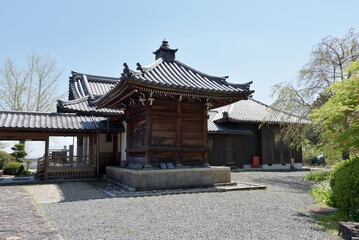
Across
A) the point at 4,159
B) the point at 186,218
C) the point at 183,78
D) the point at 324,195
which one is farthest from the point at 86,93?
the point at 324,195

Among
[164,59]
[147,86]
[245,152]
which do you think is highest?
[164,59]

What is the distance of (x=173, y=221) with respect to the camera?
5266mm

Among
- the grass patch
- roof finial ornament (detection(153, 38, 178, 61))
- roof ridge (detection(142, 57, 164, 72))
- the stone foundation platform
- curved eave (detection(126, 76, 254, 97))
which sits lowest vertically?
the grass patch

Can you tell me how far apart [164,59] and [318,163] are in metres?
20.4

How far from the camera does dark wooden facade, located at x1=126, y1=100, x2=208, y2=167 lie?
395 inches

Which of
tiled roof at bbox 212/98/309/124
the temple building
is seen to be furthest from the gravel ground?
tiled roof at bbox 212/98/309/124

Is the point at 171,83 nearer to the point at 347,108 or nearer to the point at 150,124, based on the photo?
the point at 150,124

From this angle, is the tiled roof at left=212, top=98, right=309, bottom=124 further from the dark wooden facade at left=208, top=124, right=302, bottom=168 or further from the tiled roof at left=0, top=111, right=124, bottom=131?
the tiled roof at left=0, top=111, right=124, bottom=131

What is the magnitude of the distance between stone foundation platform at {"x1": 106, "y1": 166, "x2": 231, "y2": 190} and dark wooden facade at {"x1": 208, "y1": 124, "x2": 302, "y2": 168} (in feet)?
24.5

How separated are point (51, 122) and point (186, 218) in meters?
9.61

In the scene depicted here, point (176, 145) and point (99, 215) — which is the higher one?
point (176, 145)

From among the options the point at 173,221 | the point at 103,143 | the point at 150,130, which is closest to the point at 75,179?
the point at 103,143

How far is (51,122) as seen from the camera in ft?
41.6

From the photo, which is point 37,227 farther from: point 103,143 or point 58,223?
point 103,143
